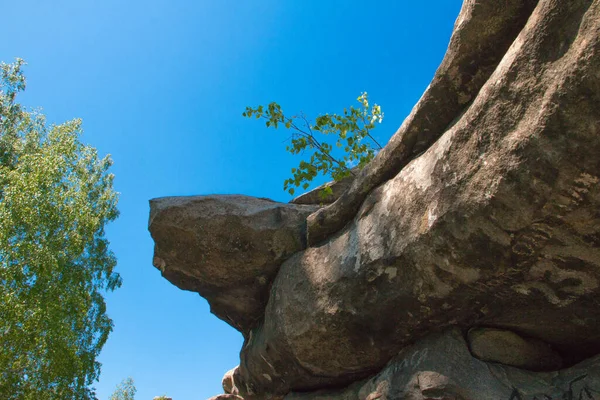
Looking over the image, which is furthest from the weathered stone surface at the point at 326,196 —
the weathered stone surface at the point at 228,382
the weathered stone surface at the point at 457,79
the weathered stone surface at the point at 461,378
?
the weathered stone surface at the point at 228,382

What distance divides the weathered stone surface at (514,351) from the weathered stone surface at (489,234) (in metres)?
0.10

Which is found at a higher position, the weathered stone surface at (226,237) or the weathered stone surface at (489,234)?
the weathered stone surface at (226,237)

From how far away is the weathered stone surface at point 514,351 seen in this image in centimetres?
500

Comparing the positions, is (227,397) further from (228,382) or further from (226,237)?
(226,237)

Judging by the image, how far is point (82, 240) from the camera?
17.1m

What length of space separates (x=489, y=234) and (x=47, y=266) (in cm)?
1464

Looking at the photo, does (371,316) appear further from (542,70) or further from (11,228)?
(11,228)

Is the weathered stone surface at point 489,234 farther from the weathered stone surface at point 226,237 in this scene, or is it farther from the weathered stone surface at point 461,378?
the weathered stone surface at point 226,237

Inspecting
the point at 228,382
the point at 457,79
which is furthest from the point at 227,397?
the point at 457,79

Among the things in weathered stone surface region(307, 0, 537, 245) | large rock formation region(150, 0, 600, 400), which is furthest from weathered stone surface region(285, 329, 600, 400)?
weathered stone surface region(307, 0, 537, 245)

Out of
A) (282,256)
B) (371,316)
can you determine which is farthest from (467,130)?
(282,256)

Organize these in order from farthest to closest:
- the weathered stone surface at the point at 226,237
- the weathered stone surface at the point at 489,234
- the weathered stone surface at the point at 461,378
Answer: the weathered stone surface at the point at 226,237
the weathered stone surface at the point at 461,378
the weathered stone surface at the point at 489,234

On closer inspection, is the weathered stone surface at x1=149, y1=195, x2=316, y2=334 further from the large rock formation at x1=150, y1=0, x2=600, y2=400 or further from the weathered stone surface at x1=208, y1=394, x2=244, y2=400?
the weathered stone surface at x1=208, y1=394, x2=244, y2=400

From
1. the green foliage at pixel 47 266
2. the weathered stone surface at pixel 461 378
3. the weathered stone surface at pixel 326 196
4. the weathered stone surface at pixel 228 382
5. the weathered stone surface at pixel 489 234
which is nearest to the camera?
the weathered stone surface at pixel 489 234
